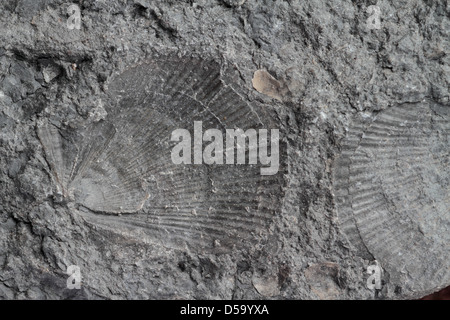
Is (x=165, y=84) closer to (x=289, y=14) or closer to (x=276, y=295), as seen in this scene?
(x=289, y=14)

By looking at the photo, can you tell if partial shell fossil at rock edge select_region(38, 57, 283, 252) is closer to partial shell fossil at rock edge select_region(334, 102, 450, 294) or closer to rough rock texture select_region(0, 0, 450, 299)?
rough rock texture select_region(0, 0, 450, 299)

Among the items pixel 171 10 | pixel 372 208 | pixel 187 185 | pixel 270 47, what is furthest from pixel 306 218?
pixel 171 10

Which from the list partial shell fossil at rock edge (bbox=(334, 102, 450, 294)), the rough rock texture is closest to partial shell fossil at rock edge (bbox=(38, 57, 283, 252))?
the rough rock texture

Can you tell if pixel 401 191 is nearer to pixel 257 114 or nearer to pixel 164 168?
pixel 257 114

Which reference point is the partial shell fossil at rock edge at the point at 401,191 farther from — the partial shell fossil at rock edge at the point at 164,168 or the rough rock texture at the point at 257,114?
the partial shell fossil at rock edge at the point at 164,168

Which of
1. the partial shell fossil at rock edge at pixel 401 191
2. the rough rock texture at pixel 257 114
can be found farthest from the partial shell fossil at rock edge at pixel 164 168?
the partial shell fossil at rock edge at pixel 401 191
